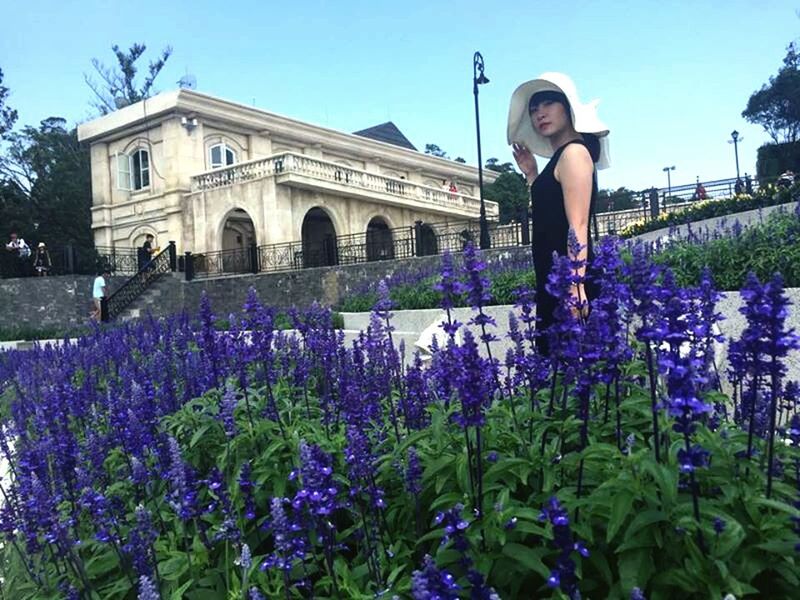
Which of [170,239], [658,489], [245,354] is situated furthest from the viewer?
[170,239]

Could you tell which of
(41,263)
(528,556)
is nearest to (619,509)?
(528,556)

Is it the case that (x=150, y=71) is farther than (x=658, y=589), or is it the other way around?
(x=150, y=71)

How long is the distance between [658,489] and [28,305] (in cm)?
2667

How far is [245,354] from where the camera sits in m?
3.94

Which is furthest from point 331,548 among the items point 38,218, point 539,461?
point 38,218

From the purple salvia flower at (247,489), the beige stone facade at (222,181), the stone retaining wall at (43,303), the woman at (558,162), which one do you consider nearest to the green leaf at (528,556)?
the purple salvia flower at (247,489)

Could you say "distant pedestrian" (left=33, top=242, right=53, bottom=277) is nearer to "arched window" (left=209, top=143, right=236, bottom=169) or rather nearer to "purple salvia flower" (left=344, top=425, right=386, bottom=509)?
"arched window" (left=209, top=143, right=236, bottom=169)

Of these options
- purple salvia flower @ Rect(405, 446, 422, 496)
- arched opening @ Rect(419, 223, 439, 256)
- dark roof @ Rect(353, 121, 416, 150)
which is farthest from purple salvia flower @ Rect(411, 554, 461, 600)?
dark roof @ Rect(353, 121, 416, 150)

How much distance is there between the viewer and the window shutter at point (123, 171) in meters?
34.5

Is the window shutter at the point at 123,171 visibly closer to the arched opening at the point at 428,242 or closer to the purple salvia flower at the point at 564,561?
the arched opening at the point at 428,242

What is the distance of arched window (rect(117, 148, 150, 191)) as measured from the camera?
3406 cm

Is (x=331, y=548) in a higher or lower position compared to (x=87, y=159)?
lower

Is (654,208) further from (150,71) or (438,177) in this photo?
(150,71)

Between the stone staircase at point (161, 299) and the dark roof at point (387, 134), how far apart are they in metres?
31.2
